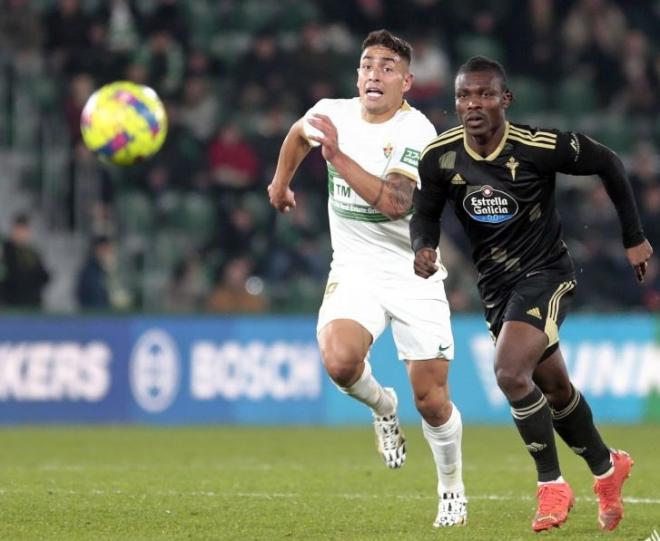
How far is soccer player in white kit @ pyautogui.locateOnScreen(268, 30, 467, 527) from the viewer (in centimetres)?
772

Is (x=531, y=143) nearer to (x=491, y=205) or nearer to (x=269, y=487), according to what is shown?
(x=491, y=205)

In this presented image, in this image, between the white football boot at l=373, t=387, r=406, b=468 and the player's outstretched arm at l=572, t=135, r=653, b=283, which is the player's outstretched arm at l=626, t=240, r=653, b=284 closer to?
the player's outstretched arm at l=572, t=135, r=653, b=283

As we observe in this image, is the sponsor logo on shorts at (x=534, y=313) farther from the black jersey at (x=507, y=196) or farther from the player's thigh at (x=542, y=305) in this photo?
the black jersey at (x=507, y=196)

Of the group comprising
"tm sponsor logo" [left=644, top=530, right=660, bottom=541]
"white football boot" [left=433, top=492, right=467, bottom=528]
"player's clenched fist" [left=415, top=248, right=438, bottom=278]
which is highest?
"player's clenched fist" [left=415, top=248, right=438, bottom=278]

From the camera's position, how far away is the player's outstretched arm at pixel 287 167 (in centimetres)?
820

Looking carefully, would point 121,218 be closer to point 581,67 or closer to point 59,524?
point 581,67

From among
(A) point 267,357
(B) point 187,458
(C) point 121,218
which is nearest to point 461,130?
(B) point 187,458

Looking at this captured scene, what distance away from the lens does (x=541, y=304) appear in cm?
725

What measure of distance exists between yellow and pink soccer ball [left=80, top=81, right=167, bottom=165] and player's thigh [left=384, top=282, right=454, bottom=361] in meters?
3.74

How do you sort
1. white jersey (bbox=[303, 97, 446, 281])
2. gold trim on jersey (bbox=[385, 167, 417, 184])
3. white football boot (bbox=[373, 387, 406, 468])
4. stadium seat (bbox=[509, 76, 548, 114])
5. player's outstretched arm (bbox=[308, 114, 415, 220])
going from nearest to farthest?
player's outstretched arm (bbox=[308, 114, 415, 220]) < gold trim on jersey (bbox=[385, 167, 417, 184]) < white jersey (bbox=[303, 97, 446, 281]) < white football boot (bbox=[373, 387, 406, 468]) < stadium seat (bbox=[509, 76, 548, 114])

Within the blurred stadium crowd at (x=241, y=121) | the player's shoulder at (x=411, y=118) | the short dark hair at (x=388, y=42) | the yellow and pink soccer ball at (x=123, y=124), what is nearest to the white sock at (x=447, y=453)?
the player's shoulder at (x=411, y=118)

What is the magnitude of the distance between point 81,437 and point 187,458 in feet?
8.99

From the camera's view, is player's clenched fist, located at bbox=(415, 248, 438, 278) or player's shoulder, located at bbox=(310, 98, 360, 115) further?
player's shoulder, located at bbox=(310, 98, 360, 115)

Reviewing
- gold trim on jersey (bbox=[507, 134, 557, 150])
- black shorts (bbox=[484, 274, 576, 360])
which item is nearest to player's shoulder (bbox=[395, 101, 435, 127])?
gold trim on jersey (bbox=[507, 134, 557, 150])
